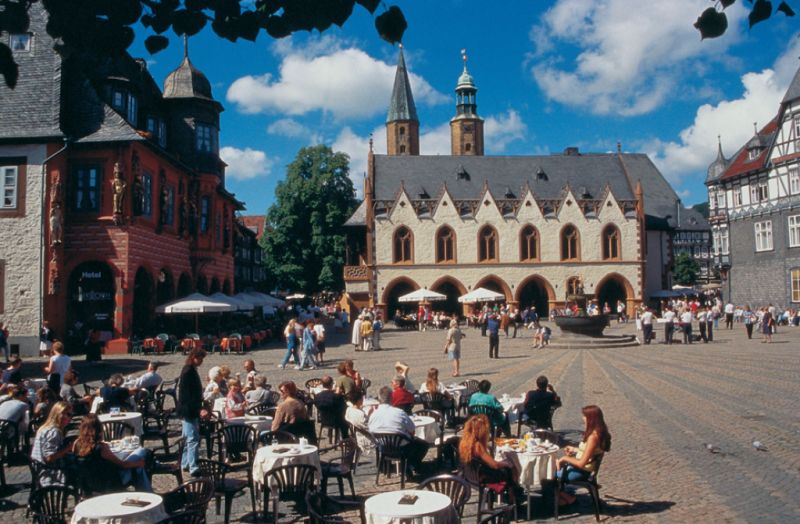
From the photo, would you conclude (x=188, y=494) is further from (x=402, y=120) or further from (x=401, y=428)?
(x=402, y=120)

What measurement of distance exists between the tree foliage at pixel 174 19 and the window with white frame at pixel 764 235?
4520cm

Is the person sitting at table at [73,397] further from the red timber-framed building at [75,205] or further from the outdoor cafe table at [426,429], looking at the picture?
the red timber-framed building at [75,205]

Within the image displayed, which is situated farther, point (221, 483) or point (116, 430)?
point (116, 430)

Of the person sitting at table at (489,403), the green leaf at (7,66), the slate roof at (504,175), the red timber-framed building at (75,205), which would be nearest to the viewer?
the green leaf at (7,66)

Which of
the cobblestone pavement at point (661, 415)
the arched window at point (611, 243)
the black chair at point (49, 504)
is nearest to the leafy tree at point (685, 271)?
the arched window at point (611, 243)

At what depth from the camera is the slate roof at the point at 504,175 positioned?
54844 mm

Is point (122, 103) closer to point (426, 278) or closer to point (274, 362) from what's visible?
point (274, 362)

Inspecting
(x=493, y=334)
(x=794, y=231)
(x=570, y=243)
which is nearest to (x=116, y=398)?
(x=493, y=334)

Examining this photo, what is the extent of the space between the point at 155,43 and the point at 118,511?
3958 mm

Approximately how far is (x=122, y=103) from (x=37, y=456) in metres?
24.9

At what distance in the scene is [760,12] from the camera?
14.6ft

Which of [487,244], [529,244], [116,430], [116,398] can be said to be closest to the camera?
[116,430]

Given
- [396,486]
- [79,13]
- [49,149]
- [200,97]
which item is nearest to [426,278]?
[200,97]

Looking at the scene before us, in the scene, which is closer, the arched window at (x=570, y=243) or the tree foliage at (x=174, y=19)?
the tree foliage at (x=174, y=19)
